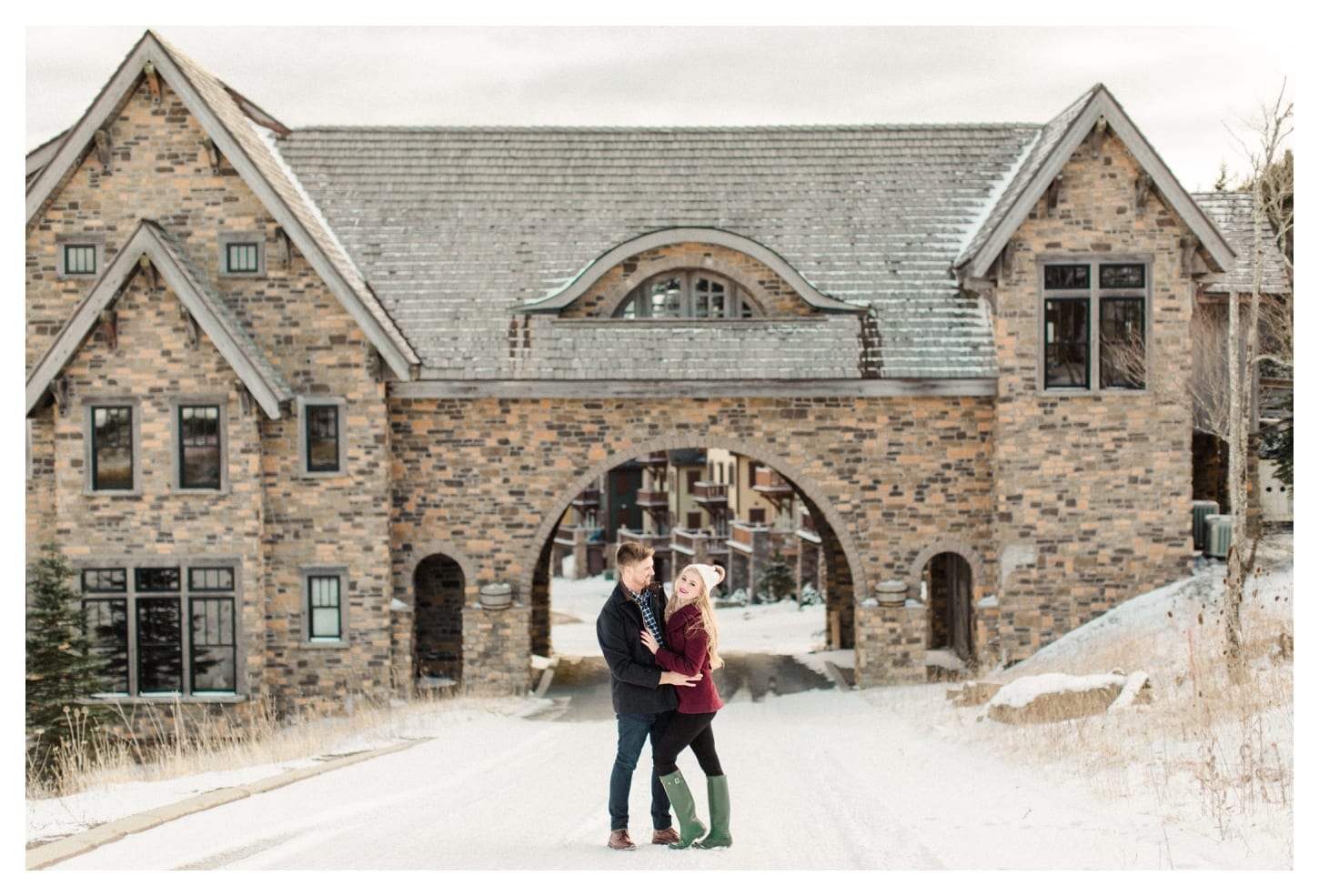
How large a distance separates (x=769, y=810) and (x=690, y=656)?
7.83ft

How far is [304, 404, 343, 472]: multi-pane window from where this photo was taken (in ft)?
52.2

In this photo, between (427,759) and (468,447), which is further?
(468,447)

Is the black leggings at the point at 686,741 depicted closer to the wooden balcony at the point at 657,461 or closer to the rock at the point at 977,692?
the rock at the point at 977,692

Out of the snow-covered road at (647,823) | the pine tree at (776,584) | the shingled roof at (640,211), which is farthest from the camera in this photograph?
the pine tree at (776,584)

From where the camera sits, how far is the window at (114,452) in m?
15.1

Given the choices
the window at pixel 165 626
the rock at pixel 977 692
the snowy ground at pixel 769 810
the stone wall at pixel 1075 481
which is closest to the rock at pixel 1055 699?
the snowy ground at pixel 769 810

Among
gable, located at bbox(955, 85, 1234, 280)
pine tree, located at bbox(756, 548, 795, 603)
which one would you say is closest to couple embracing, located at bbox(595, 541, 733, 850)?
gable, located at bbox(955, 85, 1234, 280)

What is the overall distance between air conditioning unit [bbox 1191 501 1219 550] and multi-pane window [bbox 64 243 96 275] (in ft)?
50.1

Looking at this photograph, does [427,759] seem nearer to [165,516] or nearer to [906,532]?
[165,516]

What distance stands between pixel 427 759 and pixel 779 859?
4675 millimetres

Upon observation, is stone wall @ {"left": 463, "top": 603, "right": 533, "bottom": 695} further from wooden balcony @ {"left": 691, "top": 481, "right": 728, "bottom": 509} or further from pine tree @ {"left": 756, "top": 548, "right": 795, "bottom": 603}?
wooden balcony @ {"left": 691, "top": 481, "right": 728, "bottom": 509}

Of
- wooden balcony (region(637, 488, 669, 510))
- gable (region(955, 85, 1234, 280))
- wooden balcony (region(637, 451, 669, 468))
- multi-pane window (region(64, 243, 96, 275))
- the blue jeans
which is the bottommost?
the blue jeans

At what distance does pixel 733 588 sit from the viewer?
137ft
